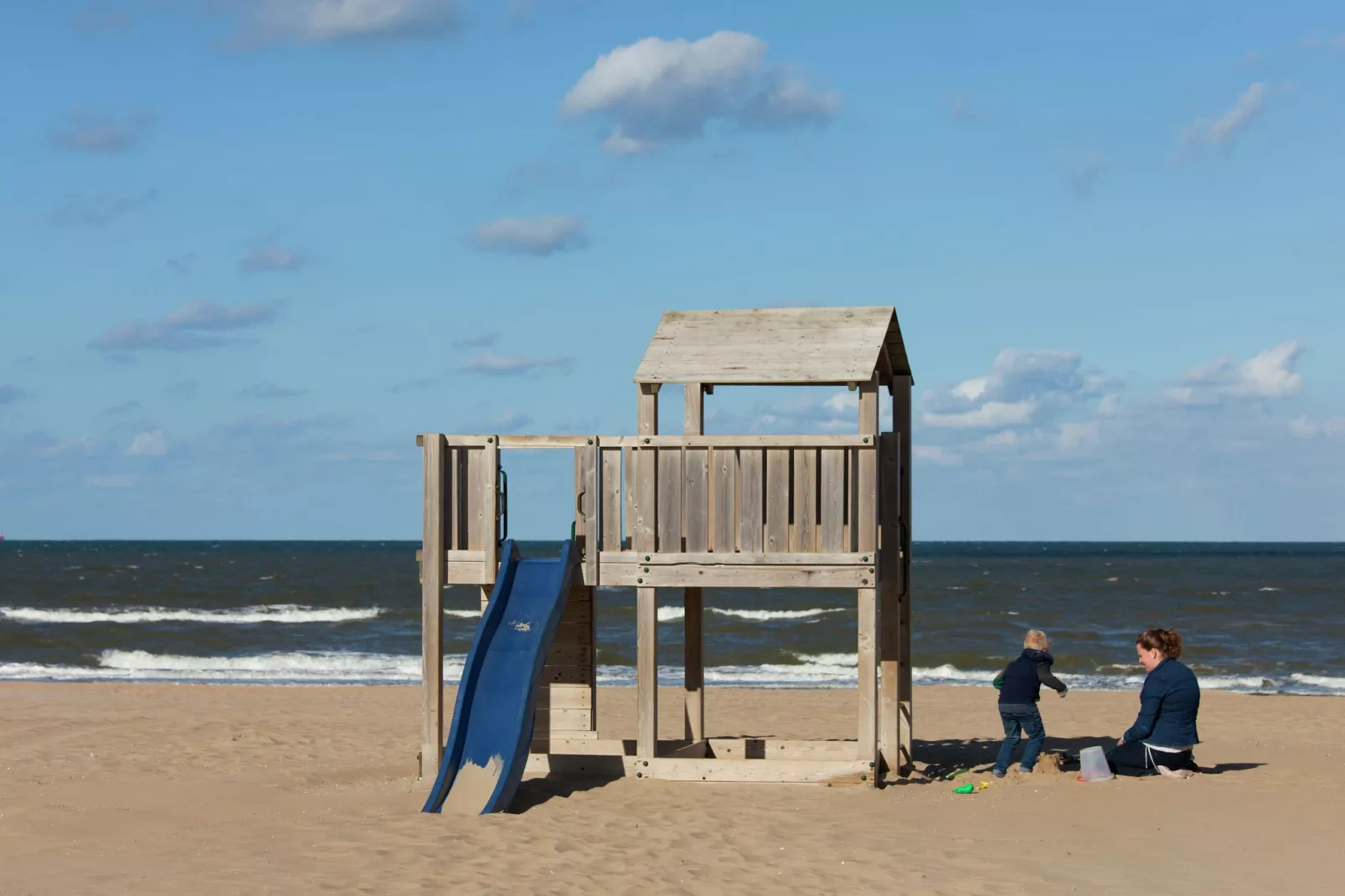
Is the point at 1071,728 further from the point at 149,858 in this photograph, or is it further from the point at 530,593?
the point at 149,858

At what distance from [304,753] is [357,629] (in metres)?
23.4

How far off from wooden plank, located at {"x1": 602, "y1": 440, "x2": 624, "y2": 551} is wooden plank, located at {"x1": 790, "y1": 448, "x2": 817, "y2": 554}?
1.42 metres

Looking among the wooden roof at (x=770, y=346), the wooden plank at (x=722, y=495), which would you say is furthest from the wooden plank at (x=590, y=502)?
the wooden plank at (x=722, y=495)

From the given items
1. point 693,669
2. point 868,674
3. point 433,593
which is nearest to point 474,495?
point 433,593

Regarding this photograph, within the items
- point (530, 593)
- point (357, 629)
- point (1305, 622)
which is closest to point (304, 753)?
point (530, 593)

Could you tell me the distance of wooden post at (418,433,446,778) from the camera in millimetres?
11578

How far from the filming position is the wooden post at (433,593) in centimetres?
1158

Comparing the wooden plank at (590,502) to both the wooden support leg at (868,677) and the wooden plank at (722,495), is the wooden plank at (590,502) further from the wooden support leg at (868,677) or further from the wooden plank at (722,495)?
the wooden support leg at (868,677)

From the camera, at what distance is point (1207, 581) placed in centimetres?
6475

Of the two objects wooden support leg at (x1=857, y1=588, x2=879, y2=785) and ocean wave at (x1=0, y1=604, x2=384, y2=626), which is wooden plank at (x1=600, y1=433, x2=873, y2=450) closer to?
wooden support leg at (x1=857, y1=588, x2=879, y2=785)

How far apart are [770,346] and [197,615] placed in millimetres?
33912

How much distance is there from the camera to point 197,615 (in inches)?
1654

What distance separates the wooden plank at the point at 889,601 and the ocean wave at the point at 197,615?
30142mm

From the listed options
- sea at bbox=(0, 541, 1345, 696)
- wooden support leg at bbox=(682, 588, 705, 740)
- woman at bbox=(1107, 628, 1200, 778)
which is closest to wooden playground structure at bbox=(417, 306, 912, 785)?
wooden support leg at bbox=(682, 588, 705, 740)
